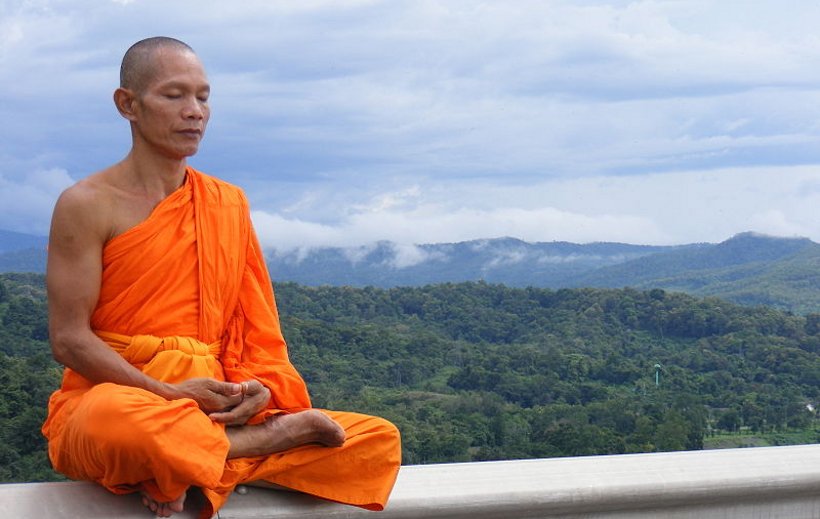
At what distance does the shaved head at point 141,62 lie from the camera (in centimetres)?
260

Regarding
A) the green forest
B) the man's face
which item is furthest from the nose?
the green forest

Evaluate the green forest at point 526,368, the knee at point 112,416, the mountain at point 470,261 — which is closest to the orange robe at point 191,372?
the knee at point 112,416

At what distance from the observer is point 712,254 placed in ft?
211

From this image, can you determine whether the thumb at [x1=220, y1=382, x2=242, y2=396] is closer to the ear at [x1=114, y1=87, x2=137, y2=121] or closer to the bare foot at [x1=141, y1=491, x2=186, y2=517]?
the bare foot at [x1=141, y1=491, x2=186, y2=517]

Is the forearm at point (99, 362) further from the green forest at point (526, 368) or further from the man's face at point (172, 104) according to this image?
the green forest at point (526, 368)

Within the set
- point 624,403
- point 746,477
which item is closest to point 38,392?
point 746,477

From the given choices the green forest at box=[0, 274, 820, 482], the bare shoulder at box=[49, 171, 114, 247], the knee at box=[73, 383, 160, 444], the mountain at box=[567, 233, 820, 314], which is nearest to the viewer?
the knee at box=[73, 383, 160, 444]

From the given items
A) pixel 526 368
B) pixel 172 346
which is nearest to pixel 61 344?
pixel 172 346

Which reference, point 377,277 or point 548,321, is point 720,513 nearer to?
point 548,321

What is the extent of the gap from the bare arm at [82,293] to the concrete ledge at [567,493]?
0.26 metres

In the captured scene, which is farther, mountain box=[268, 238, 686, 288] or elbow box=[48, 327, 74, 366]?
mountain box=[268, 238, 686, 288]

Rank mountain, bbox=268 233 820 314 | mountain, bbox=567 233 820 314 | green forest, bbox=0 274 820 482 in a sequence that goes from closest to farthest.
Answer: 1. green forest, bbox=0 274 820 482
2. mountain, bbox=567 233 820 314
3. mountain, bbox=268 233 820 314

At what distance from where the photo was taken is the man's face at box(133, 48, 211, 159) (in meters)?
2.61

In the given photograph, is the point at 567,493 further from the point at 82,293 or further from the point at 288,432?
the point at 82,293
